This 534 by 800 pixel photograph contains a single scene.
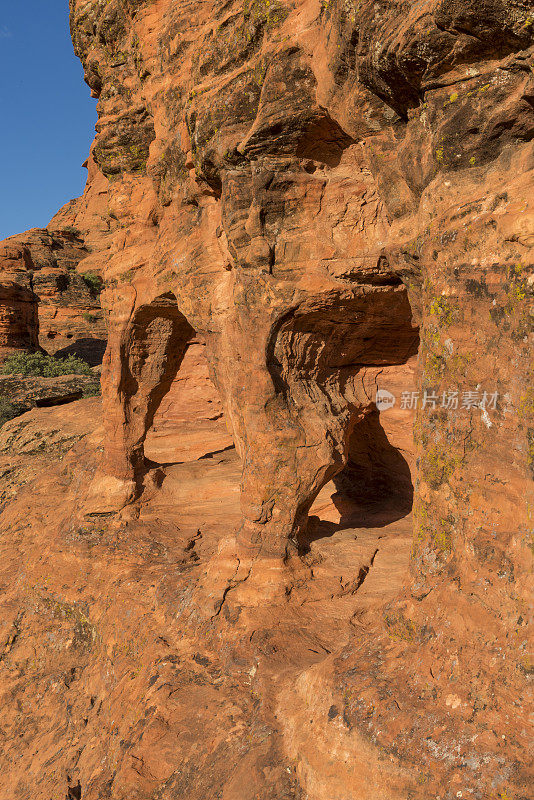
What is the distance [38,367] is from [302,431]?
19.2 m

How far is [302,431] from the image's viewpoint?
19.0 feet

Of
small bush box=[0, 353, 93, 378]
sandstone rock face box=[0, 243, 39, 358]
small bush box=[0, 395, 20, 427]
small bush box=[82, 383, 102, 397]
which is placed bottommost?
small bush box=[0, 395, 20, 427]

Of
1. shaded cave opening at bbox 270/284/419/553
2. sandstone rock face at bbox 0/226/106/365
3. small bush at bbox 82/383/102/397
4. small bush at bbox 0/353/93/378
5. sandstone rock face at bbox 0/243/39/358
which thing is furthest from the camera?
sandstone rock face at bbox 0/226/106/365

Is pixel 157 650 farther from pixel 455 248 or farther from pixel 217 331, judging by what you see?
pixel 455 248

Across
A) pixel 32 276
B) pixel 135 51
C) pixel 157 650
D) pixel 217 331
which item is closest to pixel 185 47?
pixel 135 51

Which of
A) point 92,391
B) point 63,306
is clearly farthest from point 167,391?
point 63,306

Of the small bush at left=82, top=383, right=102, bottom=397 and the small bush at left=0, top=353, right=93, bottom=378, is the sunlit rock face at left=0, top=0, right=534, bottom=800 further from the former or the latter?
the small bush at left=0, top=353, right=93, bottom=378

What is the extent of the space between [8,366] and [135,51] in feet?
52.7

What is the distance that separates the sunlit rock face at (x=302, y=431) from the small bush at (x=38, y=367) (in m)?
12.4

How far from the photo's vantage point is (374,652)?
146 inches

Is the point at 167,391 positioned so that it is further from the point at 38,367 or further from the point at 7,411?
the point at 38,367

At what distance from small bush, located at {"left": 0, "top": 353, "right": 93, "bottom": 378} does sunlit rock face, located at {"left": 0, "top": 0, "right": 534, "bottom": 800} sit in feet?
40.7

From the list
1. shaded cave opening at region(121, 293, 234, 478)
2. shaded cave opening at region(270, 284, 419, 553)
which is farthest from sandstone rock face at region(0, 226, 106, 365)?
shaded cave opening at region(270, 284, 419, 553)

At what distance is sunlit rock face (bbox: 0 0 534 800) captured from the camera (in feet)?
10.4
